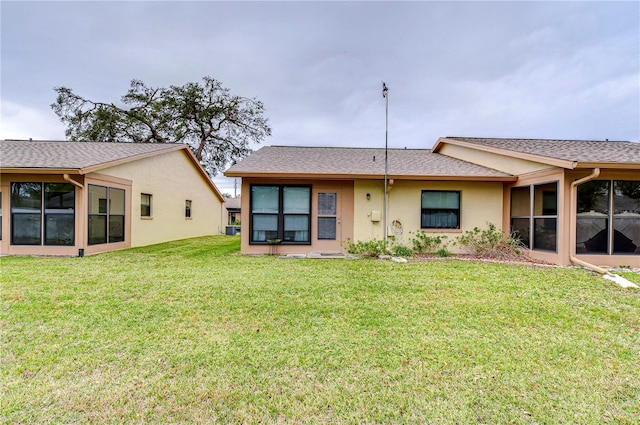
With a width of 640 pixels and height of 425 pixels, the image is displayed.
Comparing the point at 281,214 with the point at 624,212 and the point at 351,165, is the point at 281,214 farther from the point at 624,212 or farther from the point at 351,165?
the point at 624,212

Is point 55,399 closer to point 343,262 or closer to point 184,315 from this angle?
point 184,315

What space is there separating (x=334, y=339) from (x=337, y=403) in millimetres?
1019

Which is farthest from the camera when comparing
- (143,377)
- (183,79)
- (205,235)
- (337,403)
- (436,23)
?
(183,79)

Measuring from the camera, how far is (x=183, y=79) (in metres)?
23.6

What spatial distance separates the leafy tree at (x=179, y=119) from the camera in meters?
22.6

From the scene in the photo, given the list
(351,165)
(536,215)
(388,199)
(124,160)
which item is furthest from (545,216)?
(124,160)

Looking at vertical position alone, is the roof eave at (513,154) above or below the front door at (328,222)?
above

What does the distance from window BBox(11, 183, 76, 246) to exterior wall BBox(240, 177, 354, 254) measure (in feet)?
16.3

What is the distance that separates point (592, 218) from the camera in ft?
24.1

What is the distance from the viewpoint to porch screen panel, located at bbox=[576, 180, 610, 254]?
24.0ft

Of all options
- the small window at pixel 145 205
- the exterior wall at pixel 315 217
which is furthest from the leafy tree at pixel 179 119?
the exterior wall at pixel 315 217

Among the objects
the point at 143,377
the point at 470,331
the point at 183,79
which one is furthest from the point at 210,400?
the point at 183,79

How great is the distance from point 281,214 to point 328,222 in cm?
147

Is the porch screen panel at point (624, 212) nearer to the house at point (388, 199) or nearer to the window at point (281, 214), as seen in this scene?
the house at point (388, 199)
